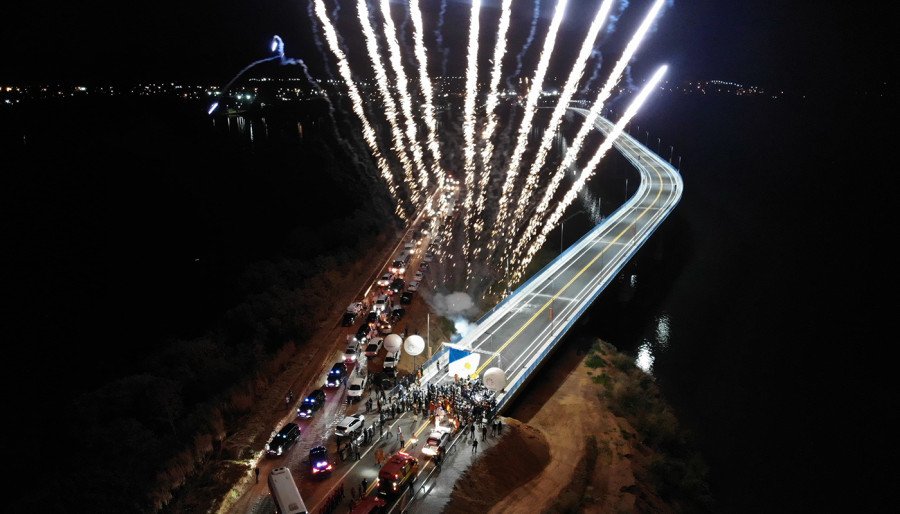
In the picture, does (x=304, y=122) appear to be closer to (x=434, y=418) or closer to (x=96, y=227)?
(x=96, y=227)

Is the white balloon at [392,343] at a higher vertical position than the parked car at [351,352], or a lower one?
higher

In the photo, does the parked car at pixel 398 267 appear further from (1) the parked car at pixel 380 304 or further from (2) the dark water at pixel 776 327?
(2) the dark water at pixel 776 327

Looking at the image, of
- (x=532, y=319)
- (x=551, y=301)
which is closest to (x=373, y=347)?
(x=532, y=319)

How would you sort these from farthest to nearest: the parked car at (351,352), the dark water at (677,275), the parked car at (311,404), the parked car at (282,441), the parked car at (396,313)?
the parked car at (396,313), the dark water at (677,275), the parked car at (351,352), the parked car at (311,404), the parked car at (282,441)

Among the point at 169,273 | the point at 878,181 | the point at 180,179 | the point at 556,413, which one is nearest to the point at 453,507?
the point at 556,413

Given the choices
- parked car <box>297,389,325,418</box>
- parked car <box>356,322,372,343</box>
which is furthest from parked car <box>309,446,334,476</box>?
parked car <box>356,322,372,343</box>

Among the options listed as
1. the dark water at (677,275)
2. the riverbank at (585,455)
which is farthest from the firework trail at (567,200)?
the riverbank at (585,455)
